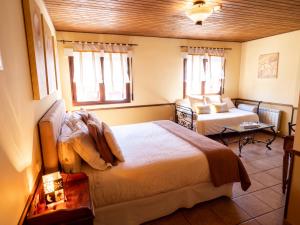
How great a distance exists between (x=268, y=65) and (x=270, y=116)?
4.05ft

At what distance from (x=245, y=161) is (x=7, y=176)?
10.7 ft

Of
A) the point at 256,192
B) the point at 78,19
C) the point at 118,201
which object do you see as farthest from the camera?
the point at 78,19

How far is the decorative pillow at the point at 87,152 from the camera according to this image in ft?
5.59

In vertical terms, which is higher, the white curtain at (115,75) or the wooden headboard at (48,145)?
the white curtain at (115,75)

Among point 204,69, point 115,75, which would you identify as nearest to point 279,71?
point 204,69

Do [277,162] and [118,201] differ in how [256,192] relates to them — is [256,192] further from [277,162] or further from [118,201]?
[118,201]

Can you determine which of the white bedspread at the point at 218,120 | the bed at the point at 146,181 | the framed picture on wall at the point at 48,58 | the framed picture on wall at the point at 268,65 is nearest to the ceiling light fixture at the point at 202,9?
the bed at the point at 146,181

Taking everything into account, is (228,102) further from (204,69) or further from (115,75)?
(115,75)

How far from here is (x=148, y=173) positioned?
1.78 meters

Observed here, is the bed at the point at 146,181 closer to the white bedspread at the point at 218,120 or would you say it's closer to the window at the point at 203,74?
the white bedspread at the point at 218,120

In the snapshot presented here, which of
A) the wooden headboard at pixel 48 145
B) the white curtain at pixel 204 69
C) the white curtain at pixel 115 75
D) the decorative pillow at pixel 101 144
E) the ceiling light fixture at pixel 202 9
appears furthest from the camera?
the white curtain at pixel 204 69

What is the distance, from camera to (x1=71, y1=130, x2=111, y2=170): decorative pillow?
171cm

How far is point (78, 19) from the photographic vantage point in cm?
312

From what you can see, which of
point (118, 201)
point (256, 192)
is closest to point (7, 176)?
point (118, 201)
